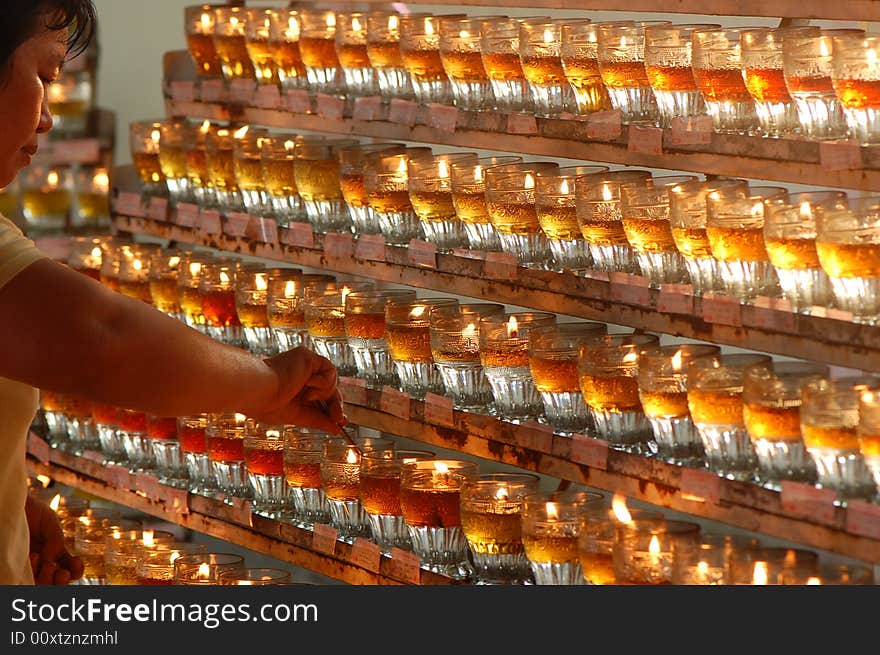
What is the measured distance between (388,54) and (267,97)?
478mm

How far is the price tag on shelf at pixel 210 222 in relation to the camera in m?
3.63

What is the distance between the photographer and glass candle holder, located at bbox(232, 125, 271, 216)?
138 inches

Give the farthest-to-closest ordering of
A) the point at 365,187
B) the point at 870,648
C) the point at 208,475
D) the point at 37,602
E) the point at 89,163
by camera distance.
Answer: the point at 89,163
the point at 208,475
the point at 365,187
the point at 37,602
the point at 870,648

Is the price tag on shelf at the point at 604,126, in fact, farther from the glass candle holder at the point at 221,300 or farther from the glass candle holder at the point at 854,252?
the glass candle holder at the point at 221,300

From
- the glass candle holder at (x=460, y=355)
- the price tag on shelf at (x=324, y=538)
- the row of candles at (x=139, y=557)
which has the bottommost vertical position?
the row of candles at (x=139, y=557)

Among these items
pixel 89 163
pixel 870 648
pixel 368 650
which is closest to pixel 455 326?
pixel 368 650

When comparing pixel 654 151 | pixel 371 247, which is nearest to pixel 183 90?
pixel 371 247

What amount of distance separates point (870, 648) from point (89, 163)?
10.8ft

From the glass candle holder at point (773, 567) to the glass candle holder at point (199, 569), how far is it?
4.29ft

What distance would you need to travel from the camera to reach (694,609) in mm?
2320

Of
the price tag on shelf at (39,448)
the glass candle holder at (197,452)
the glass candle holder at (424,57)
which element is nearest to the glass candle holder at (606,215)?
the glass candle holder at (424,57)

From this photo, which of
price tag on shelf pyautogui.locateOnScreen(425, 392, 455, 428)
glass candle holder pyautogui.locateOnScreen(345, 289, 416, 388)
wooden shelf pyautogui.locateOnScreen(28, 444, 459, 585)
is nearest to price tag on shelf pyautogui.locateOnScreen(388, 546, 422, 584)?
wooden shelf pyautogui.locateOnScreen(28, 444, 459, 585)

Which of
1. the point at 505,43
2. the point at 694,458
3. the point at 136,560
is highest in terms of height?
the point at 505,43

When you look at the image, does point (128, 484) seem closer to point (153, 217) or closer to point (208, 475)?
point (208, 475)
